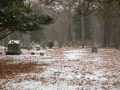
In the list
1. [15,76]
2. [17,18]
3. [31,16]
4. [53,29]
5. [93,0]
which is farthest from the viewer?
[53,29]

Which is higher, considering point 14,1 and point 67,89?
A: point 14,1

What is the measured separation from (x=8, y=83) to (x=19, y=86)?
68 centimetres

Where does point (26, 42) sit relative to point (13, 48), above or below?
above

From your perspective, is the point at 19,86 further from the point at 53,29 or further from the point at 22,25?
the point at 53,29

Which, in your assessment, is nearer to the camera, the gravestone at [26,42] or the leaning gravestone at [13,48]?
the leaning gravestone at [13,48]

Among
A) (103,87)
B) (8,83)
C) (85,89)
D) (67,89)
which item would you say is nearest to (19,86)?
(8,83)

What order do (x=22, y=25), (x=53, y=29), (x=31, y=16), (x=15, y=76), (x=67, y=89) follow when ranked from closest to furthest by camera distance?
(x=67, y=89)
(x=15, y=76)
(x=22, y=25)
(x=31, y=16)
(x=53, y=29)

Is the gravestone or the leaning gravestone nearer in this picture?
the leaning gravestone

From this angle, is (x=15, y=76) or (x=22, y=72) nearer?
(x=15, y=76)

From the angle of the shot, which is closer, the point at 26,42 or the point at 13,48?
the point at 13,48

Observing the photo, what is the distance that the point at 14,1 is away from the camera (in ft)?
41.2

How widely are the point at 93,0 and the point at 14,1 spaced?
599 centimetres

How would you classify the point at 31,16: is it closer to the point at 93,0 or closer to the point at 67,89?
the point at 93,0

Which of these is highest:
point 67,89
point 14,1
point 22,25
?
point 14,1
